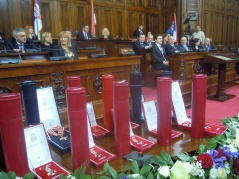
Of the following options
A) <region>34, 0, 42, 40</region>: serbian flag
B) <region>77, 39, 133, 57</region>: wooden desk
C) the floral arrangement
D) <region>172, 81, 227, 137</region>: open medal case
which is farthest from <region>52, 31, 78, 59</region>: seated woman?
<region>34, 0, 42, 40</region>: serbian flag

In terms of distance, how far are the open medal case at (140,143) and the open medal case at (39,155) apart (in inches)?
11.8

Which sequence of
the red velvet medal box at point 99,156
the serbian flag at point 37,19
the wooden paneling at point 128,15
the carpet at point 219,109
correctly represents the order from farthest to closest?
the wooden paneling at point 128,15 < the serbian flag at point 37,19 < the carpet at point 219,109 < the red velvet medal box at point 99,156

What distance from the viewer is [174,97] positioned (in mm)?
1222


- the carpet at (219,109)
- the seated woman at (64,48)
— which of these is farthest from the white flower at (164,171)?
the seated woman at (64,48)

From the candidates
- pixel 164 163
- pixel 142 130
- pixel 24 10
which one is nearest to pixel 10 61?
pixel 142 130

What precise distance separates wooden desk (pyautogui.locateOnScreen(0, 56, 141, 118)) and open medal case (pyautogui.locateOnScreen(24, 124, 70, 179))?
1.00 meters

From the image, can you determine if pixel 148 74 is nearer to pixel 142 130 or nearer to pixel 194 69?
pixel 194 69

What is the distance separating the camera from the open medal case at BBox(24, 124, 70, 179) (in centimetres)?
79

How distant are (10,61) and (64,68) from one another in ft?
1.60

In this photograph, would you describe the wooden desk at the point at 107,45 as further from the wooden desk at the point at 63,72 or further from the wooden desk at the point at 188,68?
the wooden desk at the point at 63,72

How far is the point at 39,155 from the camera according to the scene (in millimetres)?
839

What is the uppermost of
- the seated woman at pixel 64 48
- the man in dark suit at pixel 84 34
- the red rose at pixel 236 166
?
the man in dark suit at pixel 84 34

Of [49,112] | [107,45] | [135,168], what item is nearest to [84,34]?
[107,45]

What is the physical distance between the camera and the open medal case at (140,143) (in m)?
0.93
